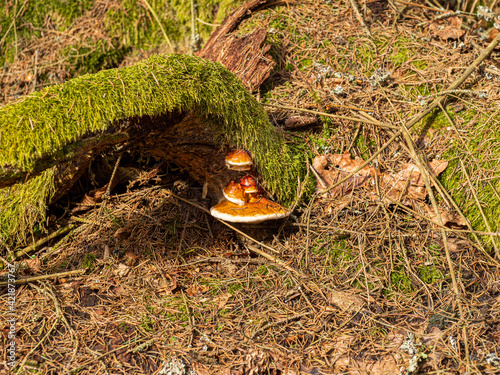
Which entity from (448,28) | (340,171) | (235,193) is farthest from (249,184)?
(448,28)

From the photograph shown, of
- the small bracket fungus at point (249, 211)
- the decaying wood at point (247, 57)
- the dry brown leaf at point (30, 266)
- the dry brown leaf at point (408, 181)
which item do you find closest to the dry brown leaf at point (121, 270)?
the dry brown leaf at point (30, 266)

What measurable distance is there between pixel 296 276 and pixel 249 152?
1191 millimetres

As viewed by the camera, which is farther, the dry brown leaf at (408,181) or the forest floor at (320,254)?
the dry brown leaf at (408,181)

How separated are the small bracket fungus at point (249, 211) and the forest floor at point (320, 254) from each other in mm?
458

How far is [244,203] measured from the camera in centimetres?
339

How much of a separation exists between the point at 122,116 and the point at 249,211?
1250 millimetres

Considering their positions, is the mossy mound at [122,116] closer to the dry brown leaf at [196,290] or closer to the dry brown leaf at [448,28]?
the dry brown leaf at [196,290]

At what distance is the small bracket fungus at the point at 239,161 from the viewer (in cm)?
330

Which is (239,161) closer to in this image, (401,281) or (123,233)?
(123,233)

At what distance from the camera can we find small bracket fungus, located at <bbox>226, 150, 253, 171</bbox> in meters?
3.30

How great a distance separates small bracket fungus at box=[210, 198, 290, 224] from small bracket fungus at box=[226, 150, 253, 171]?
1.05 feet

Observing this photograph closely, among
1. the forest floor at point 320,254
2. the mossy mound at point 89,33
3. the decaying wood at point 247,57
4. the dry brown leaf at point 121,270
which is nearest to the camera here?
the forest floor at point 320,254

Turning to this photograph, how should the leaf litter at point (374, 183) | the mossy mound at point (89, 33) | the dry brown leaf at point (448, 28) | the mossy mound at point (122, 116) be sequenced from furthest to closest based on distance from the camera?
the mossy mound at point (89, 33) → the dry brown leaf at point (448, 28) → the leaf litter at point (374, 183) → the mossy mound at point (122, 116)

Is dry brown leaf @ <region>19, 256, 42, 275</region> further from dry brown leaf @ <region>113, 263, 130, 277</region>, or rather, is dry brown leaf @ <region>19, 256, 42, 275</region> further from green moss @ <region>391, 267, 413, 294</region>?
green moss @ <region>391, 267, 413, 294</region>
